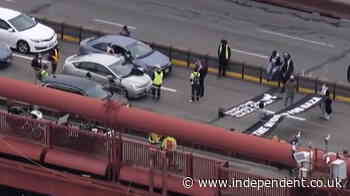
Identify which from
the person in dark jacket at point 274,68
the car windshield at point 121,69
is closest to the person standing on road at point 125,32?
the car windshield at point 121,69

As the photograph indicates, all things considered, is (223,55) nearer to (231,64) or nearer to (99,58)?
(231,64)

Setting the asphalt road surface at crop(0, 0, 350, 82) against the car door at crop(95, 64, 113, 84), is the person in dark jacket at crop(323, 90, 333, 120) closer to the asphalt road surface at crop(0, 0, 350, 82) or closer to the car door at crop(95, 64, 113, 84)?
the asphalt road surface at crop(0, 0, 350, 82)

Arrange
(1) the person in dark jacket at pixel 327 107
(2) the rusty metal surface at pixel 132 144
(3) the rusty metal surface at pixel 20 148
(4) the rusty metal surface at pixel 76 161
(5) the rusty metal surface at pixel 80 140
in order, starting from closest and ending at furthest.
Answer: (2) the rusty metal surface at pixel 132 144, (4) the rusty metal surface at pixel 76 161, (5) the rusty metal surface at pixel 80 140, (3) the rusty metal surface at pixel 20 148, (1) the person in dark jacket at pixel 327 107

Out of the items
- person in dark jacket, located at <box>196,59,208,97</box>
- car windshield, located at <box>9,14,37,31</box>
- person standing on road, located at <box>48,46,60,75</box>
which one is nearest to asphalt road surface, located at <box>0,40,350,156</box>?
person in dark jacket, located at <box>196,59,208,97</box>

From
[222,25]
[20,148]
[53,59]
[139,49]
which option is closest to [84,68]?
[53,59]

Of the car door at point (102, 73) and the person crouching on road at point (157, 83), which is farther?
the car door at point (102, 73)

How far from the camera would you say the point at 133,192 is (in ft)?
99.7

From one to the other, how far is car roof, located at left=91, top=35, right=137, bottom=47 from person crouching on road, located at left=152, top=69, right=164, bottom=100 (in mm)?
3042

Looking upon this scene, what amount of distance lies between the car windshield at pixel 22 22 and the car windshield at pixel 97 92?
24.8ft

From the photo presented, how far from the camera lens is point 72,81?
4428cm

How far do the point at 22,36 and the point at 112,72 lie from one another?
5.23 meters

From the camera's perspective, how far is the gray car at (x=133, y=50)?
163 feet

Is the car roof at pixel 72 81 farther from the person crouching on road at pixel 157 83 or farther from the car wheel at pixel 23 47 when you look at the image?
the car wheel at pixel 23 47

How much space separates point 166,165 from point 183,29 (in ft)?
85.2
